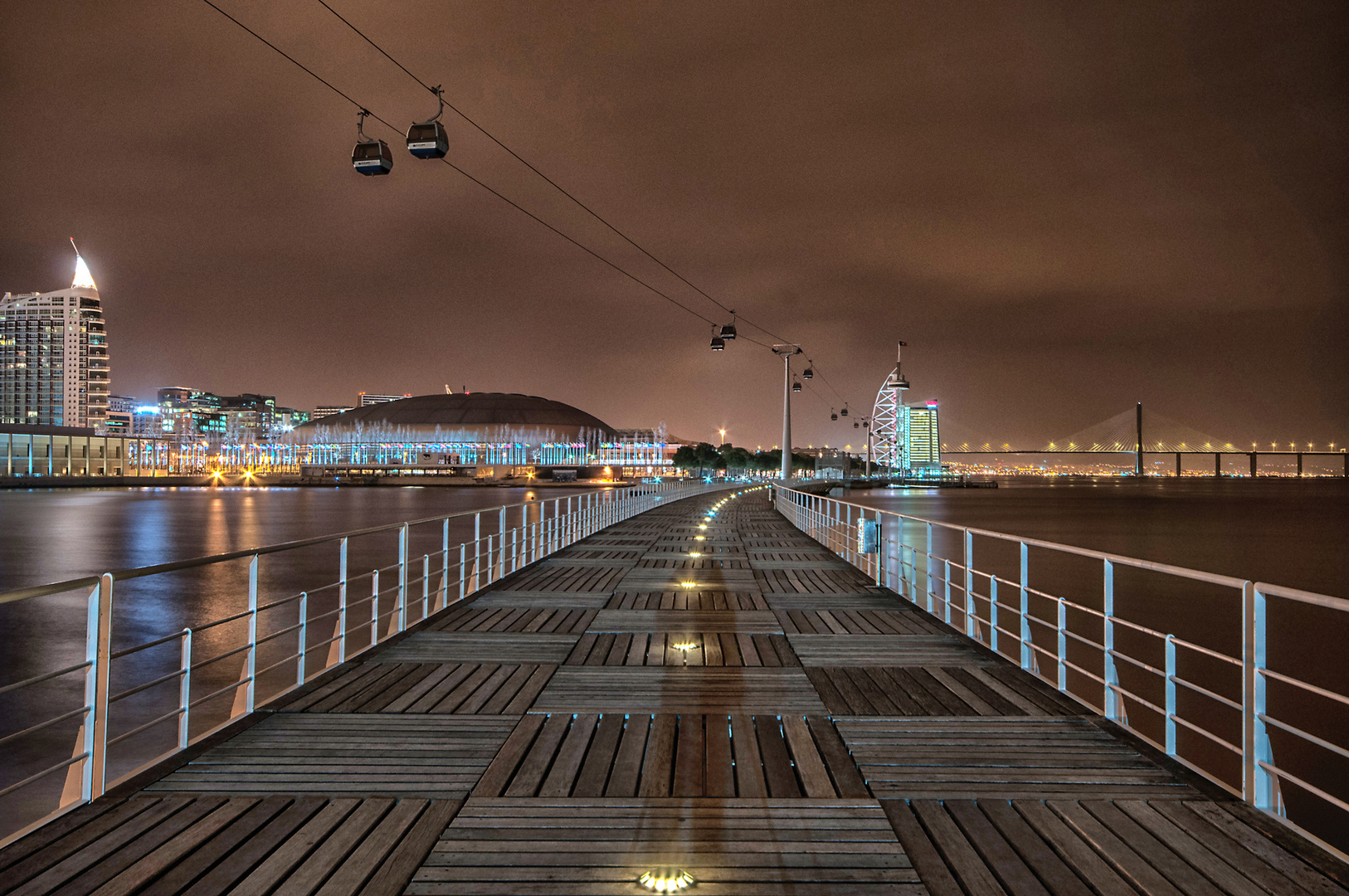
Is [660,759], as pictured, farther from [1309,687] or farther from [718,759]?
[1309,687]

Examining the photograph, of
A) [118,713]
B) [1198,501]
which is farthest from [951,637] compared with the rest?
[1198,501]

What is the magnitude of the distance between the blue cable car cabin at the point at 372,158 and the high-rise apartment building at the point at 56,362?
552ft

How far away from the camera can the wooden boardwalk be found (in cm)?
293

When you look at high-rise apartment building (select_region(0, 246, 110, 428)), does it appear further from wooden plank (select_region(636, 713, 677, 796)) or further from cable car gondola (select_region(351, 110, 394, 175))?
wooden plank (select_region(636, 713, 677, 796))

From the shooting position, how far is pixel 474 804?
350 cm

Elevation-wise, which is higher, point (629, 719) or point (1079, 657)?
point (629, 719)

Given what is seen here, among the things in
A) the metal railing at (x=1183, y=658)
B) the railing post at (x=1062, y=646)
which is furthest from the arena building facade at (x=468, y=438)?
the railing post at (x=1062, y=646)

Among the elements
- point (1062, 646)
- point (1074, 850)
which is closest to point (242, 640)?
point (1062, 646)

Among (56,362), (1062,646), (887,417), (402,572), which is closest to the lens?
(1062,646)

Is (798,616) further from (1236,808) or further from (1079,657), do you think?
(1079,657)

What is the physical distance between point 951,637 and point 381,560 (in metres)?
27.5

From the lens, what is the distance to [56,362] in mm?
149000

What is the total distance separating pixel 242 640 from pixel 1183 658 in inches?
823

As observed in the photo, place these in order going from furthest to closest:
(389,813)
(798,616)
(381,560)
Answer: (381,560)
(798,616)
(389,813)
